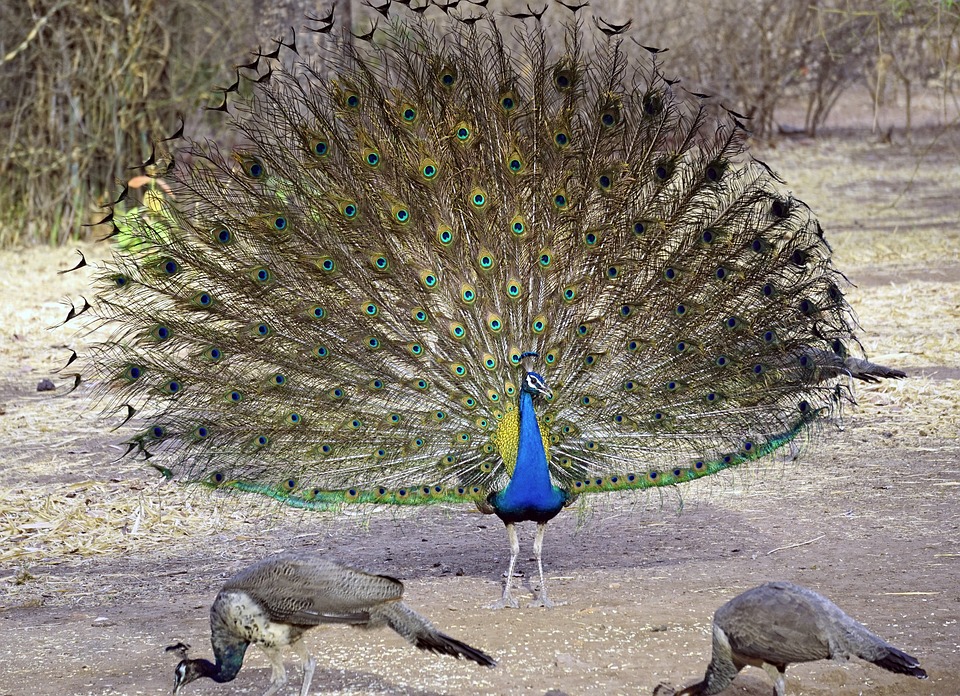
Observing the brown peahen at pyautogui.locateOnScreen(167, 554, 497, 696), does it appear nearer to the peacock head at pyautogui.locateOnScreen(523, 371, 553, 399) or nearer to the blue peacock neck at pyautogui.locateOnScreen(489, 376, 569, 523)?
the blue peacock neck at pyautogui.locateOnScreen(489, 376, 569, 523)

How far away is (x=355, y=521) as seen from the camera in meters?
7.38

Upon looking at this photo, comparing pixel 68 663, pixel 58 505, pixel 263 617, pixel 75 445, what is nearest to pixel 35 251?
pixel 75 445

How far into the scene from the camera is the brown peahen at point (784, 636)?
164 inches

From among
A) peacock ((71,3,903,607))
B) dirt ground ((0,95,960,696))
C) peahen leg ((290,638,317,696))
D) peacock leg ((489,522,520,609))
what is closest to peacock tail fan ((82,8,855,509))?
peacock ((71,3,903,607))

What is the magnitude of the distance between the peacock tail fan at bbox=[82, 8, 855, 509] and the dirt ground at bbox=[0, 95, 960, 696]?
0.69m

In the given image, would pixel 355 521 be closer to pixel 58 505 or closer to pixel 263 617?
pixel 58 505

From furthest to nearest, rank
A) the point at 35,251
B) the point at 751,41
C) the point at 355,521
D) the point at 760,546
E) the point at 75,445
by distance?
the point at 751,41
the point at 35,251
the point at 75,445
the point at 355,521
the point at 760,546

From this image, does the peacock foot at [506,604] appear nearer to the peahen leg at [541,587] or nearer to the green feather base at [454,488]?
the peahen leg at [541,587]

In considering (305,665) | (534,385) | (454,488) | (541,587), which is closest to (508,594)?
(541,587)

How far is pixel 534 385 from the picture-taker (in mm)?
5551

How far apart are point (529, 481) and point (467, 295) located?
110cm

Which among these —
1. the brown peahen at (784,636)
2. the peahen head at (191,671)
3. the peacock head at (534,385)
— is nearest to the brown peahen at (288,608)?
the peahen head at (191,671)

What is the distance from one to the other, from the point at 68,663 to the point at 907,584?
3.88 metres

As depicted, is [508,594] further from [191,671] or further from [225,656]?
[191,671]
